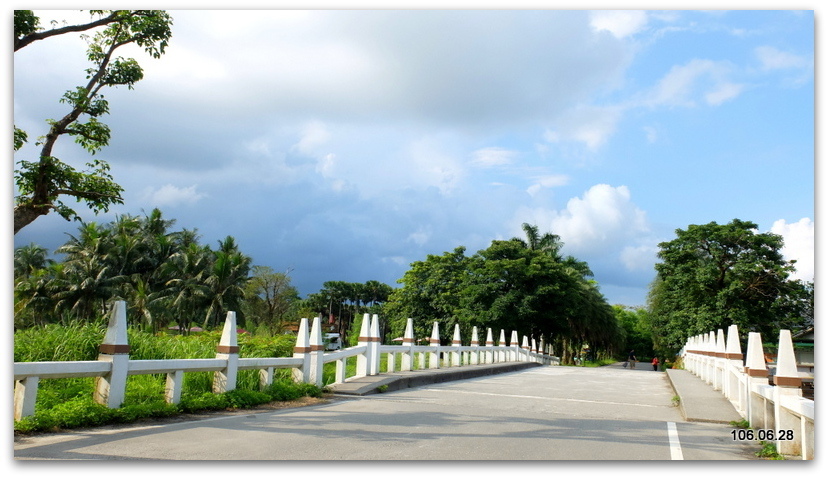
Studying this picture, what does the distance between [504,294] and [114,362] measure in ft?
119

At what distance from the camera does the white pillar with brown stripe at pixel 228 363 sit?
912cm

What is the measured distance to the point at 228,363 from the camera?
9.18 metres

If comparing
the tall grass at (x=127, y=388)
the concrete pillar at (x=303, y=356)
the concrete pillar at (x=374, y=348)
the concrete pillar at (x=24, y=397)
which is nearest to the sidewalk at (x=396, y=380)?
the concrete pillar at (x=374, y=348)

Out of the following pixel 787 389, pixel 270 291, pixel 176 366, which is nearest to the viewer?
pixel 787 389

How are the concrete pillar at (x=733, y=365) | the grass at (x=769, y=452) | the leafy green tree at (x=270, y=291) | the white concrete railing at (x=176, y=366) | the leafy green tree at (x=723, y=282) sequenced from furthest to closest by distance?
the leafy green tree at (x=270, y=291), the leafy green tree at (x=723, y=282), the concrete pillar at (x=733, y=365), the white concrete railing at (x=176, y=366), the grass at (x=769, y=452)

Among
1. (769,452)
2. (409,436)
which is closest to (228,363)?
(409,436)

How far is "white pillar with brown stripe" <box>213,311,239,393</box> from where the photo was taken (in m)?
9.12

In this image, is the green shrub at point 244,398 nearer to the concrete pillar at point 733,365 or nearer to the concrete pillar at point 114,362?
the concrete pillar at point 114,362

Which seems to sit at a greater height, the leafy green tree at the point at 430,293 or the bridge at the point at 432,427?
the leafy green tree at the point at 430,293

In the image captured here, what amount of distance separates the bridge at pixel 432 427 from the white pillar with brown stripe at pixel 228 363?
0.05ft

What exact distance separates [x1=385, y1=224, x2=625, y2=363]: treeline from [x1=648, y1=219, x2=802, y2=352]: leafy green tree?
6.99 m

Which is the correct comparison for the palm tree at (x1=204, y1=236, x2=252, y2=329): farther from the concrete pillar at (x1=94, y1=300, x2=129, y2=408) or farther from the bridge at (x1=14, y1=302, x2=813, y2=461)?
the concrete pillar at (x1=94, y1=300, x2=129, y2=408)

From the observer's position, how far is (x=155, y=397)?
8.38 m

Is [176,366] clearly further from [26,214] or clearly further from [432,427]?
[432,427]
